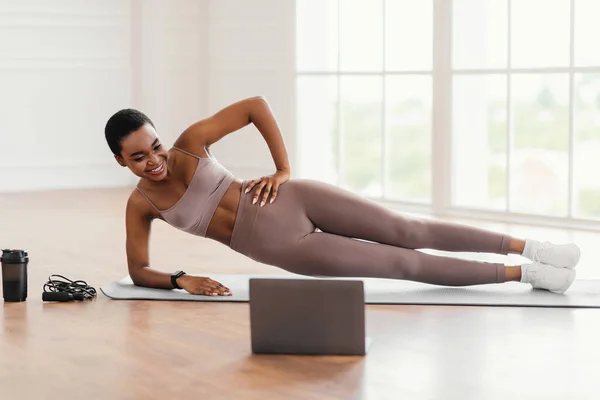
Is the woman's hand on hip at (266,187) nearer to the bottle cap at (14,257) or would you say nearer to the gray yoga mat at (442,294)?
the gray yoga mat at (442,294)

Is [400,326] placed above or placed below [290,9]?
below

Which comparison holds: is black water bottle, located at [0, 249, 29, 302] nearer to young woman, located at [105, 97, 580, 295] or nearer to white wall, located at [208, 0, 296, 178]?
young woman, located at [105, 97, 580, 295]

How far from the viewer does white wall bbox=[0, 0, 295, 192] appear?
7.68 metres

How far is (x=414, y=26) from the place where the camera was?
6809mm

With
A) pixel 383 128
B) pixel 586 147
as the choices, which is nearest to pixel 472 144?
pixel 383 128

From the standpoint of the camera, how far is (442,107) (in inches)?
250

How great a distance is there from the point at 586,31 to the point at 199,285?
3109 millimetres

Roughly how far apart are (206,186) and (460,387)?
4.61ft

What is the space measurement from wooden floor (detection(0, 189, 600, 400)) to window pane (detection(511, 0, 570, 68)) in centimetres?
206

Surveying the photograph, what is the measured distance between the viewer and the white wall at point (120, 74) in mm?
7680

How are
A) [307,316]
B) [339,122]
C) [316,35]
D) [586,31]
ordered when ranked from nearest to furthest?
[307,316], [586,31], [339,122], [316,35]

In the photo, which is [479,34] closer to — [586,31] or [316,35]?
[586,31]

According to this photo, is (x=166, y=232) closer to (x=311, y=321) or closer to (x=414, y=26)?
(x=414, y=26)

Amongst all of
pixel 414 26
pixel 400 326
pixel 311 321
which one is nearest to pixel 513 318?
pixel 400 326
